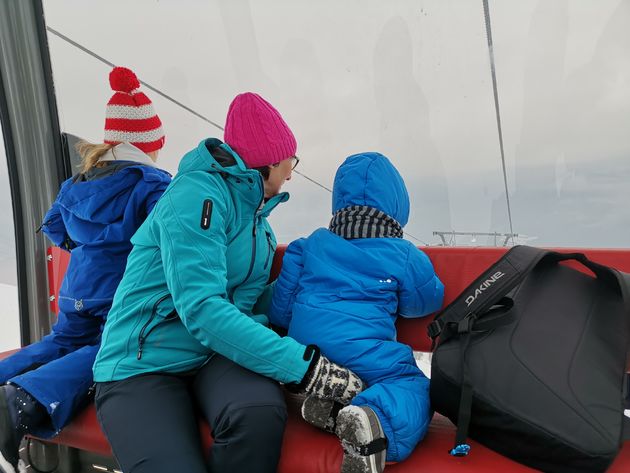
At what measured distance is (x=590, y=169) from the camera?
243cm

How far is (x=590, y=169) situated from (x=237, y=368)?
2225 mm

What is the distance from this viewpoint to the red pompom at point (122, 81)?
1791mm

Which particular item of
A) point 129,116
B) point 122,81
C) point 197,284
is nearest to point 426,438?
point 197,284

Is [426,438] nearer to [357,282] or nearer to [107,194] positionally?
[357,282]

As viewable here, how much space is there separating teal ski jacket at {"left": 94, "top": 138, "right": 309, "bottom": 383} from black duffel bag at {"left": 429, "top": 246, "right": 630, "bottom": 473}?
0.41 m

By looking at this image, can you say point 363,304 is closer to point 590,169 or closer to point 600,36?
point 590,169

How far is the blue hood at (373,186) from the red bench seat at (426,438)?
0.33 meters

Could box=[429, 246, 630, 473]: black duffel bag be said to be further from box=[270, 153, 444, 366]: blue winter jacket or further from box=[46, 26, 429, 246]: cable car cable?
box=[46, 26, 429, 246]: cable car cable

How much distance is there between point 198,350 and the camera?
4.15 feet

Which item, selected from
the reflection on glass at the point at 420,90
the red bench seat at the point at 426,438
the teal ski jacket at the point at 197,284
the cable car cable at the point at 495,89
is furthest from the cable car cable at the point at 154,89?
the teal ski jacket at the point at 197,284

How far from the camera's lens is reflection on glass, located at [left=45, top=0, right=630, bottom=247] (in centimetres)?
236

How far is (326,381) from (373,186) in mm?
633

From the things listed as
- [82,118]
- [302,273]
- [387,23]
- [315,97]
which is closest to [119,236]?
[302,273]

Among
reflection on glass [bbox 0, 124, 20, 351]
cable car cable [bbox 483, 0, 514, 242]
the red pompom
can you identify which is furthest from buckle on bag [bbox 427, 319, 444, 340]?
reflection on glass [bbox 0, 124, 20, 351]
